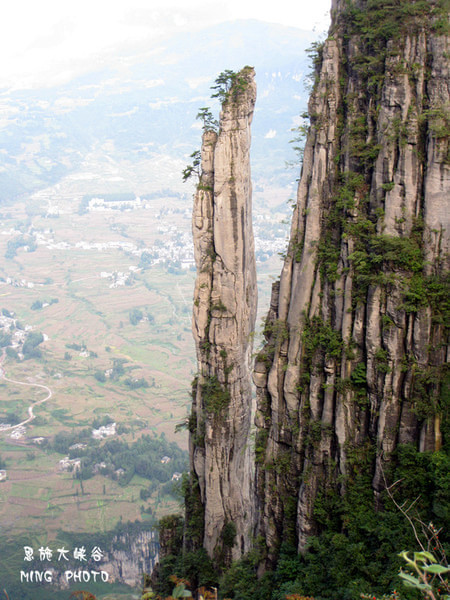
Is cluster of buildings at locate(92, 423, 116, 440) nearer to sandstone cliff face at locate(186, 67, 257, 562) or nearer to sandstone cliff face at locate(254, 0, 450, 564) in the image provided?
sandstone cliff face at locate(186, 67, 257, 562)

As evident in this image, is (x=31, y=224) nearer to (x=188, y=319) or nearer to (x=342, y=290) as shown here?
(x=188, y=319)

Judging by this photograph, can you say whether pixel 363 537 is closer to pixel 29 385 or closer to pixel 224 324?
pixel 224 324

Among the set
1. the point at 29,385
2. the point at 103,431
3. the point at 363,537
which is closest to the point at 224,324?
the point at 363,537

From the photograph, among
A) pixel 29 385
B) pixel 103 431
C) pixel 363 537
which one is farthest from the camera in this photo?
pixel 29 385

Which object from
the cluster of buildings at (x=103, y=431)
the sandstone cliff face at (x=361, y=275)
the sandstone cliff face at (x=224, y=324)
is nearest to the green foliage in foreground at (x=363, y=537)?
the sandstone cliff face at (x=361, y=275)

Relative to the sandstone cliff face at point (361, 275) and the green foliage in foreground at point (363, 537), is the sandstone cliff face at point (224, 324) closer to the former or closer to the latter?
the sandstone cliff face at point (361, 275)

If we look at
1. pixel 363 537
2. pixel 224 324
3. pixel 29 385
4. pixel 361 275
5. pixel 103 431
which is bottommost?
pixel 103 431
